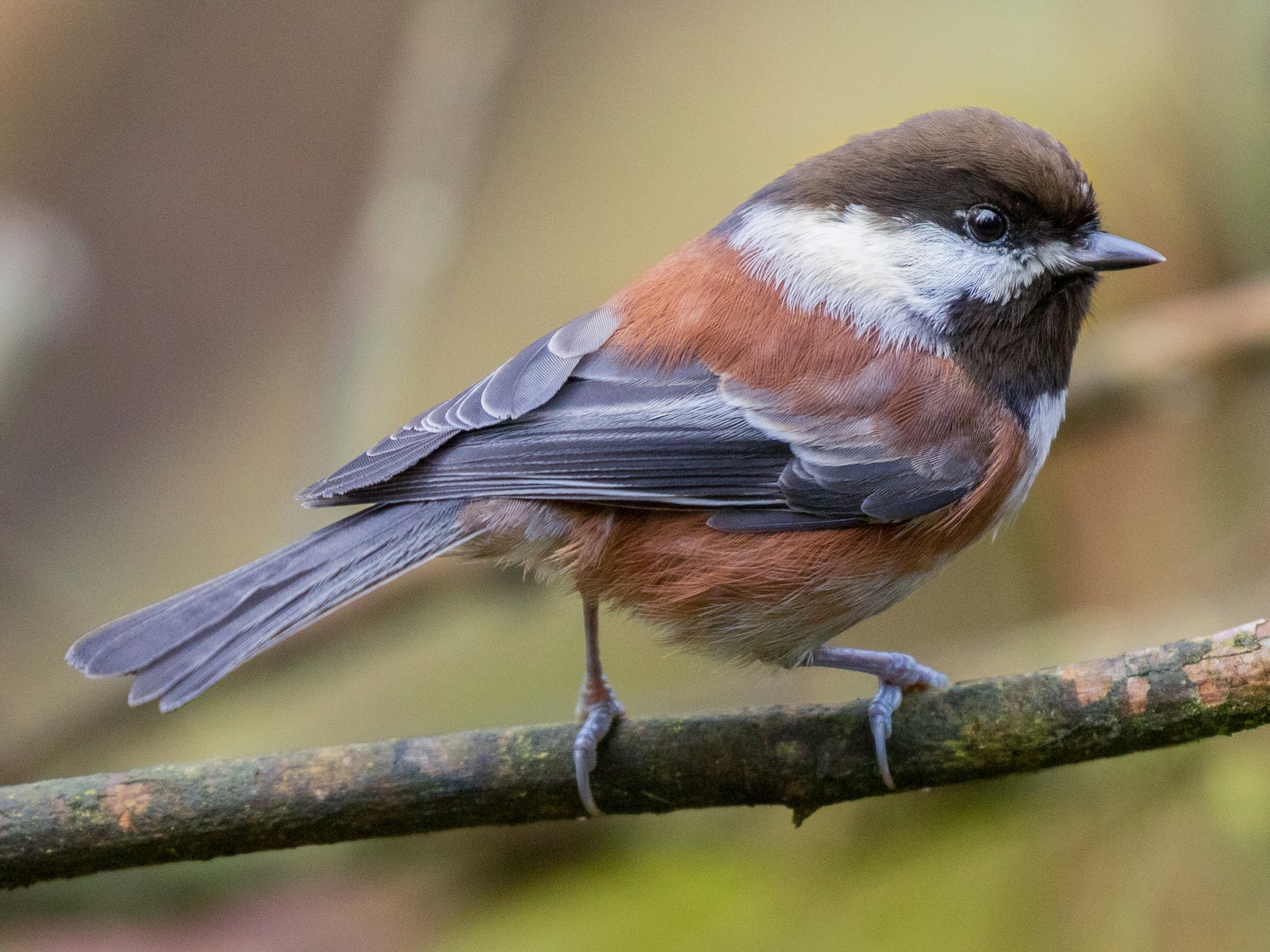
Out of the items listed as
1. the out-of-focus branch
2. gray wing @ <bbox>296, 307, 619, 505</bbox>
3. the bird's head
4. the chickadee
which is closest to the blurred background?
the out-of-focus branch

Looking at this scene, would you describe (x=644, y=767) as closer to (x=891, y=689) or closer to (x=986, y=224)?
(x=891, y=689)

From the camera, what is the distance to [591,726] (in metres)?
2.43

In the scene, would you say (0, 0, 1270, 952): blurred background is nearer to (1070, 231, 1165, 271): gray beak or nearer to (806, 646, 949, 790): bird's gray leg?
(806, 646, 949, 790): bird's gray leg

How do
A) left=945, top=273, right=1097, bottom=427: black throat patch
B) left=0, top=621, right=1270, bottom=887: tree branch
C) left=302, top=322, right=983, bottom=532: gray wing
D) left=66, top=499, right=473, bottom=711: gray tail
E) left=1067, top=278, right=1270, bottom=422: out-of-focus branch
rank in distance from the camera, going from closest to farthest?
left=0, top=621, right=1270, bottom=887: tree branch
left=66, top=499, right=473, bottom=711: gray tail
left=302, top=322, right=983, bottom=532: gray wing
left=945, top=273, right=1097, bottom=427: black throat patch
left=1067, top=278, right=1270, bottom=422: out-of-focus branch

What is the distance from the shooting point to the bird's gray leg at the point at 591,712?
234 cm

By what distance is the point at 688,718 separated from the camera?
2410 millimetres

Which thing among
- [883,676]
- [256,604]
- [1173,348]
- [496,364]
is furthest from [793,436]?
[496,364]

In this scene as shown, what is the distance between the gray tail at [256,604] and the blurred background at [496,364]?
766 millimetres

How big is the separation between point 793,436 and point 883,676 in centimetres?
57

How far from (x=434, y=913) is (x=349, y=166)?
165 inches

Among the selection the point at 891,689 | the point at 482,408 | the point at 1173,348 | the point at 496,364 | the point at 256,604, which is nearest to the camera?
the point at 256,604

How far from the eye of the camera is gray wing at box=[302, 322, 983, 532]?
8.13 feet

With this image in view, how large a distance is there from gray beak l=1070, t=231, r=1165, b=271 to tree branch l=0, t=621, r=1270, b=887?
88 cm

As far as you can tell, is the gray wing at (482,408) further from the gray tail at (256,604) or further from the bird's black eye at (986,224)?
the bird's black eye at (986,224)
